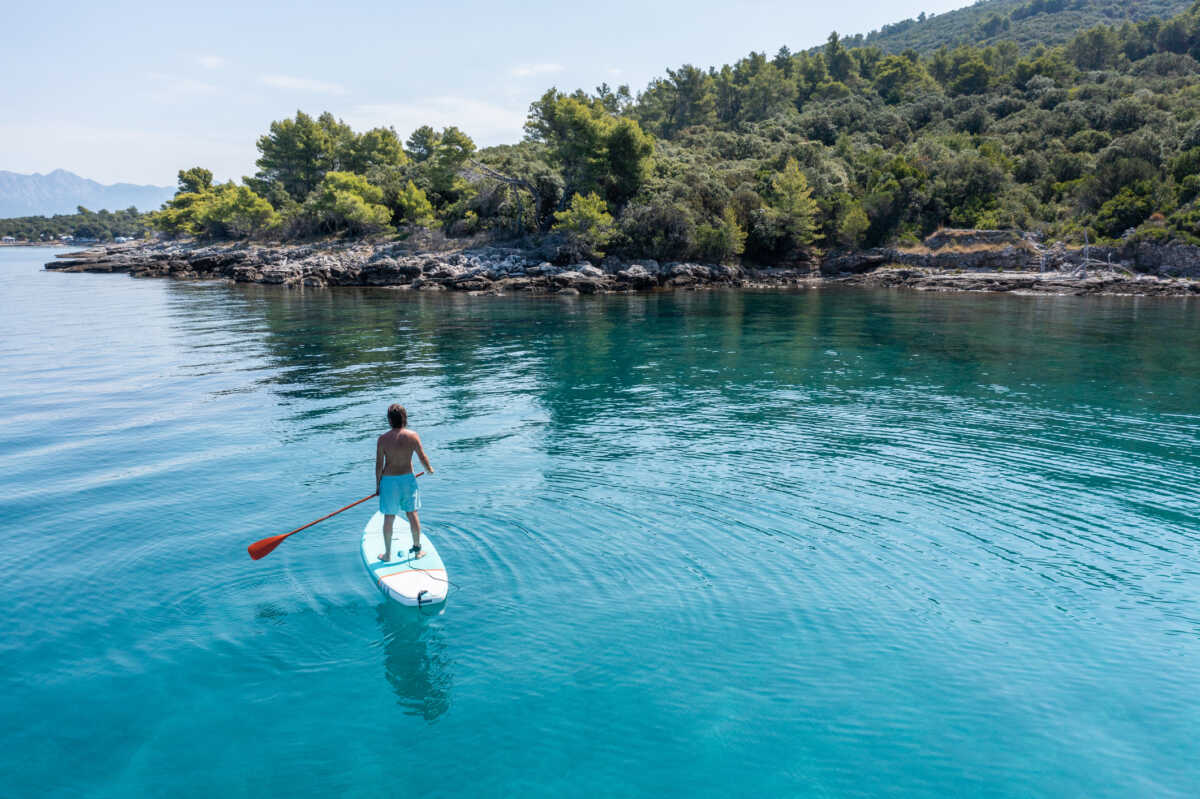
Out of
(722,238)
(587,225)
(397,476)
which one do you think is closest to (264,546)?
(397,476)

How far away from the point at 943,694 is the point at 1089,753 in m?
1.50

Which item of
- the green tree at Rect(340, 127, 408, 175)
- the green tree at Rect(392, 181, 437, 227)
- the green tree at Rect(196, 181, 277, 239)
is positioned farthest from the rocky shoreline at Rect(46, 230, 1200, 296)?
the green tree at Rect(340, 127, 408, 175)

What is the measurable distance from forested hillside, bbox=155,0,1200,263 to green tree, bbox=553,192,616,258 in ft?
0.72

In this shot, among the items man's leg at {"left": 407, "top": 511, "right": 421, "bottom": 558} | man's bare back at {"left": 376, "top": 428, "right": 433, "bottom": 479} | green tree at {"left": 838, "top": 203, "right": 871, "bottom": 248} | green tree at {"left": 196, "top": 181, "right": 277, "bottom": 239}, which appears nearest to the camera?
man's bare back at {"left": 376, "top": 428, "right": 433, "bottom": 479}

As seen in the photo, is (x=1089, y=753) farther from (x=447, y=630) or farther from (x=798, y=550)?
(x=447, y=630)

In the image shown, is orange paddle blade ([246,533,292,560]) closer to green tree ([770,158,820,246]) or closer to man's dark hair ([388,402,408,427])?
man's dark hair ([388,402,408,427])

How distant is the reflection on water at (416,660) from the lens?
828 centimetres

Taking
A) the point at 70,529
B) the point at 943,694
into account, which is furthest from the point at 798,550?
the point at 70,529

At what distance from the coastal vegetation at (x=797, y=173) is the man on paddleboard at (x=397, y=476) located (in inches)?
2474

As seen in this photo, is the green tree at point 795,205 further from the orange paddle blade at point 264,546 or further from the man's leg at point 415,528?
the orange paddle blade at point 264,546

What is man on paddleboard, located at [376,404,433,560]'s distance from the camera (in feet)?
35.6

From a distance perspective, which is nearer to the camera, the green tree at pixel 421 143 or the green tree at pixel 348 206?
the green tree at pixel 348 206

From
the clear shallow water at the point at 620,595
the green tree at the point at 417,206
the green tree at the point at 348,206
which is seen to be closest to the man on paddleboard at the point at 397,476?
the clear shallow water at the point at 620,595

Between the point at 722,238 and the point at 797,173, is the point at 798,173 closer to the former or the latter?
the point at 797,173
